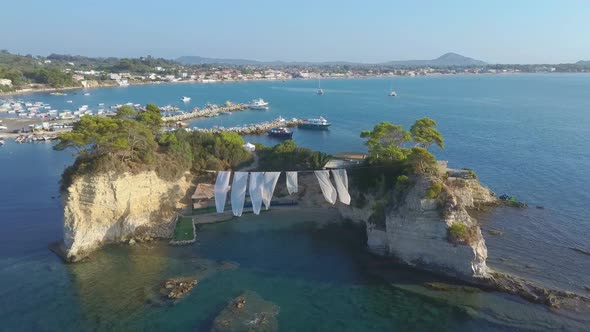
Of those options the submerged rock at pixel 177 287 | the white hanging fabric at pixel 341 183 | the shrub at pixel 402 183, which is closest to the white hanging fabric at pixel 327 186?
the white hanging fabric at pixel 341 183

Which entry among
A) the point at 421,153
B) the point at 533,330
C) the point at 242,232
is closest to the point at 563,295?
the point at 533,330

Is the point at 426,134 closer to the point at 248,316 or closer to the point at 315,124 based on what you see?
the point at 248,316

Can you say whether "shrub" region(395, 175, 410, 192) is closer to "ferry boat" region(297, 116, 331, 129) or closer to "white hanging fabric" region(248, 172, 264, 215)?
"white hanging fabric" region(248, 172, 264, 215)

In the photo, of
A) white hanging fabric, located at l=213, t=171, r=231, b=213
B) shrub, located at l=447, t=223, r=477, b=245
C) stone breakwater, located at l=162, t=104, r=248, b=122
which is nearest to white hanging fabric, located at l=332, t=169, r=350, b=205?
shrub, located at l=447, t=223, r=477, b=245

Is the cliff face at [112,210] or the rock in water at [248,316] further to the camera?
the cliff face at [112,210]

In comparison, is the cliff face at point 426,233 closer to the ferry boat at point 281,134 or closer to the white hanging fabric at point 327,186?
the white hanging fabric at point 327,186

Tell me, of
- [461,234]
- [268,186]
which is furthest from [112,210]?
[461,234]
